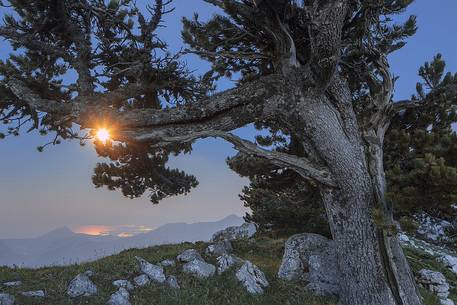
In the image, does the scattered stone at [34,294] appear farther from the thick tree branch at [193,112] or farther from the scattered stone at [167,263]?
the thick tree branch at [193,112]

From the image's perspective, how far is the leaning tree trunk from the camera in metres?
9.71

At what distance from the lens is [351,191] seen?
32.9 feet

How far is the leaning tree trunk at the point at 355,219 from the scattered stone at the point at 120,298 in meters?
5.84

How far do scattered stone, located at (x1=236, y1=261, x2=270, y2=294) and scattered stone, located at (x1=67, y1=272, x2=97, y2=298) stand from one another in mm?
4184

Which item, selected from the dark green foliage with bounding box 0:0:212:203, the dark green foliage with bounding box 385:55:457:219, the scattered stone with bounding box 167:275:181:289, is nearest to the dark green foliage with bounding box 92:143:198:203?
the dark green foliage with bounding box 0:0:212:203

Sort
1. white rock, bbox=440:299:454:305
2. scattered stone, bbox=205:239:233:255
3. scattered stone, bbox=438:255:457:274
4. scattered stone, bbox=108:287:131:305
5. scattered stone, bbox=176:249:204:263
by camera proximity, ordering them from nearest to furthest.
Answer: scattered stone, bbox=108:287:131:305 < white rock, bbox=440:299:454:305 < scattered stone, bbox=176:249:204:263 < scattered stone, bbox=205:239:233:255 < scattered stone, bbox=438:255:457:274

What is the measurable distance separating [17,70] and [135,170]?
6134mm

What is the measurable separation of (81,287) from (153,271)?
6.95ft

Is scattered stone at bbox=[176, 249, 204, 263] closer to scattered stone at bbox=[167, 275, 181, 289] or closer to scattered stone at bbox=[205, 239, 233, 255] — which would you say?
scattered stone at bbox=[205, 239, 233, 255]

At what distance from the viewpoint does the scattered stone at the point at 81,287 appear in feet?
31.3

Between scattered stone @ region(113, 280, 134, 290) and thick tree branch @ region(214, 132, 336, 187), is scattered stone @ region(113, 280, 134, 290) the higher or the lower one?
the lower one

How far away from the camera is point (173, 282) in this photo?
10727 millimetres

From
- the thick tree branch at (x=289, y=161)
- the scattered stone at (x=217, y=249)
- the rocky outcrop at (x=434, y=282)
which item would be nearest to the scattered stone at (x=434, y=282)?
the rocky outcrop at (x=434, y=282)

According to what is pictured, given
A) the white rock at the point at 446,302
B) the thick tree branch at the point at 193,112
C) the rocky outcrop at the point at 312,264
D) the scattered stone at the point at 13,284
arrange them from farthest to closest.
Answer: the white rock at the point at 446,302 → the rocky outcrop at the point at 312,264 → the thick tree branch at the point at 193,112 → the scattered stone at the point at 13,284
